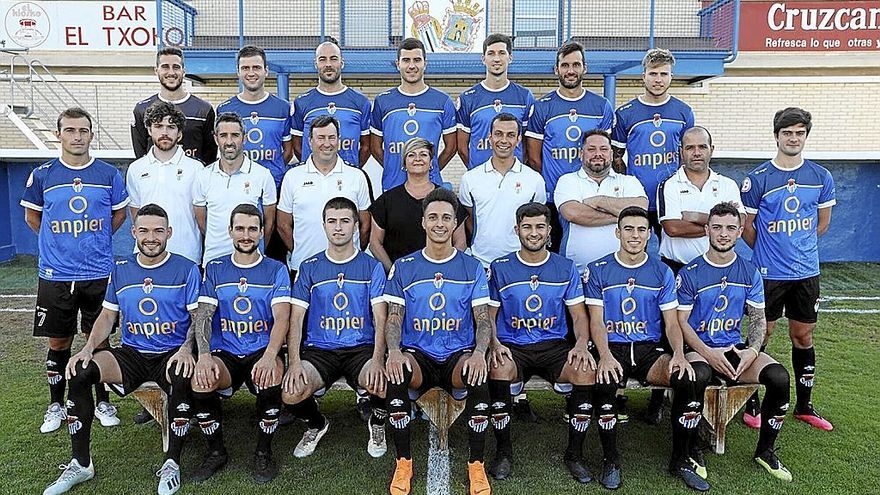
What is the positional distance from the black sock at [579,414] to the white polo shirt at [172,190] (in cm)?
283

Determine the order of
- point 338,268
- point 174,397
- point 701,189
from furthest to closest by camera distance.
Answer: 1. point 701,189
2. point 338,268
3. point 174,397

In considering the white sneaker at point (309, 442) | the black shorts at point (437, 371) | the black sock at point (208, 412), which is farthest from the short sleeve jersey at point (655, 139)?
the black sock at point (208, 412)

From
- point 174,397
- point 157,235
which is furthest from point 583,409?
point 157,235

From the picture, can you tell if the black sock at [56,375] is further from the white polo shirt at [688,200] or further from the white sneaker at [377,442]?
the white polo shirt at [688,200]

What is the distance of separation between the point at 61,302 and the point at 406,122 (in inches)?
113

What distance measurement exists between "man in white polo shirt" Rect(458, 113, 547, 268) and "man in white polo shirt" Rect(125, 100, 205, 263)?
79.8 inches

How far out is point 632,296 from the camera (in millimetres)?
4340

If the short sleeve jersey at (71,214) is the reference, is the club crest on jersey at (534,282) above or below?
below

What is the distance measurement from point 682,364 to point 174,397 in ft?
10.0

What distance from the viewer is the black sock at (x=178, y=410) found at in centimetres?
400

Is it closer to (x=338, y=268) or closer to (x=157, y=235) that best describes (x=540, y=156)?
(x=338, y=268)

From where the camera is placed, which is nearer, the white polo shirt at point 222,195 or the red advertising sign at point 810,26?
the white polo shirt at point 222,195

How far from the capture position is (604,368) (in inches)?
161

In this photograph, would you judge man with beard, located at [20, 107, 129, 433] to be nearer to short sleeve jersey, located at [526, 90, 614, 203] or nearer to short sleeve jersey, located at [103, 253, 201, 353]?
short sleeve jersey, located at [103, 253, 201, 353]
